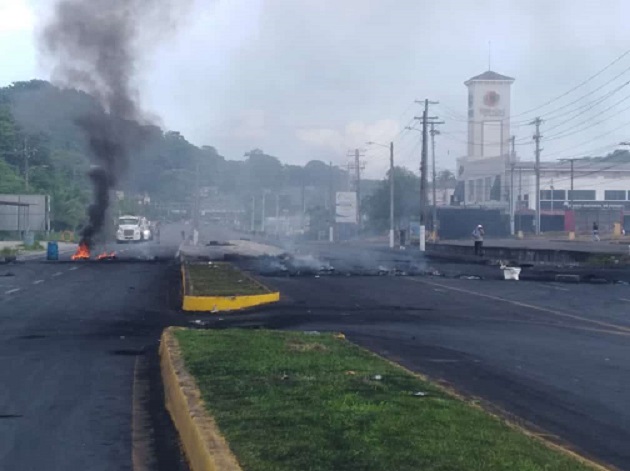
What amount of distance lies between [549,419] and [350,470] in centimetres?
424

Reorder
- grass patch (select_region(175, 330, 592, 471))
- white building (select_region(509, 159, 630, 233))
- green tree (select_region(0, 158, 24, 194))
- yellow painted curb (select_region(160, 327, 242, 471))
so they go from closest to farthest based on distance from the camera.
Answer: grass patch (select_region(175, 330, 592, 471)) → yellow painted curb (select_region(160, 327, 242, 471)) → green tree (select_region(0, 158, 24, 194)) → white building (select_region(509, 159, 630, 233))

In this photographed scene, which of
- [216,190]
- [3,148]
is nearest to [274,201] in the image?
[216,190]

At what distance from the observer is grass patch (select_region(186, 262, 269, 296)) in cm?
2573

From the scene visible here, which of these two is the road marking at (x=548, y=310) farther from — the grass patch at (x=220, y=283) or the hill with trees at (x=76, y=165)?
the hill with trees at (x=76, y=165)

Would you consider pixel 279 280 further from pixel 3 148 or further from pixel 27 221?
pixel 3 148

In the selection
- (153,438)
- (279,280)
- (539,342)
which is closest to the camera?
(153,438)

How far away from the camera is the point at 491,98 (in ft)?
478

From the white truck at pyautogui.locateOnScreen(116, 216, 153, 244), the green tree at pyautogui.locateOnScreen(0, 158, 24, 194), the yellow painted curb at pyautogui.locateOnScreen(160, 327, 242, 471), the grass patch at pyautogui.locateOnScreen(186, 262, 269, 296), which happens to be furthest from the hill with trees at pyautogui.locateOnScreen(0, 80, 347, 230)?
the yellow painted curb at pyautogui.locateOnScreen(160, 327, 242, 471)

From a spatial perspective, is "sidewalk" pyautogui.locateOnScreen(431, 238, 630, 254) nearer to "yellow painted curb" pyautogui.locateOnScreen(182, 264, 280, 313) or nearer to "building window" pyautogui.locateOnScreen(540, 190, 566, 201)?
"yellow painted curb" pyautogui.locateOnScreen(182, 264, 280, 313)

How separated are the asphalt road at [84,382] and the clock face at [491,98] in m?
121

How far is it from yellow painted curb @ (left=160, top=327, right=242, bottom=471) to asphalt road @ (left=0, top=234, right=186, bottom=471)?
0.14m

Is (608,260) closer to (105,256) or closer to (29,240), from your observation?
(105,256)

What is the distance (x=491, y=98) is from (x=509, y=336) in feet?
426

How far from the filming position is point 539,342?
18047 millimetres
